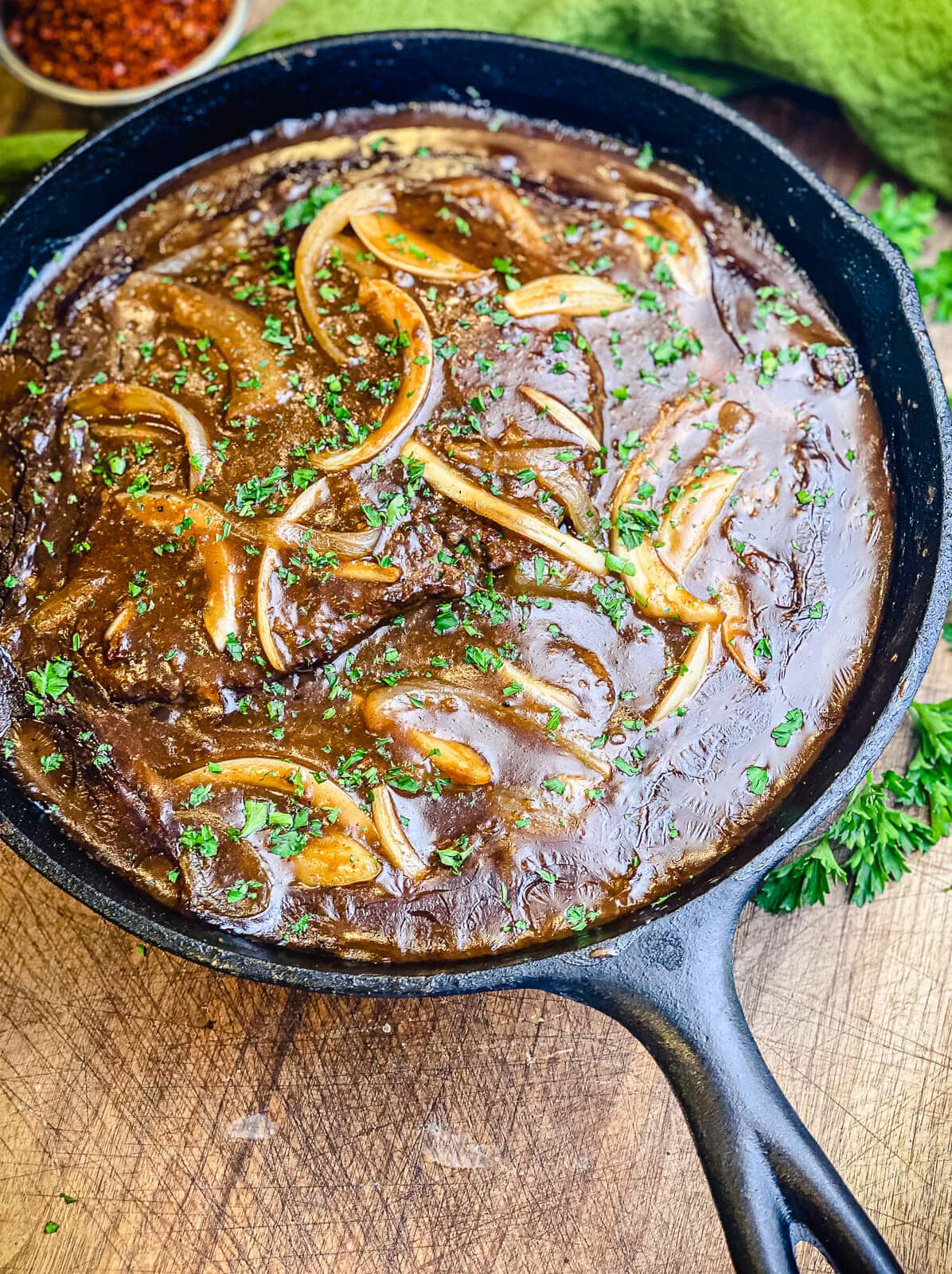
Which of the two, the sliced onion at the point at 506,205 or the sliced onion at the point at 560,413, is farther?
the sliced onion at the point at 506,205

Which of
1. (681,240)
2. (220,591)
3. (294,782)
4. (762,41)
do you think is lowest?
(294,782)

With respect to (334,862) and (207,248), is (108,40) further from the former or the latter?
(334,862)

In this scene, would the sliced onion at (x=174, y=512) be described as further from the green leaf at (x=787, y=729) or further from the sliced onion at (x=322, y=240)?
the green leaf at (x=787, y=729)

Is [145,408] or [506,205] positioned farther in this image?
[506,205]

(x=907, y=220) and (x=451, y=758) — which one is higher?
(x=907, y=220)

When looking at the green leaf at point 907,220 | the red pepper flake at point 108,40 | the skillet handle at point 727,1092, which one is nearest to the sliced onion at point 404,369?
the skillet handle at point 727,1092

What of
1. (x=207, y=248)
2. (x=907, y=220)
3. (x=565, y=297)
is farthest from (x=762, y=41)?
(x=207, y=248)

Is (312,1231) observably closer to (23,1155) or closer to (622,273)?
(23,1155)
